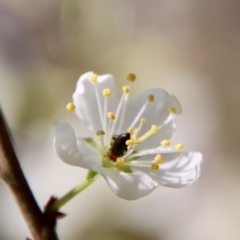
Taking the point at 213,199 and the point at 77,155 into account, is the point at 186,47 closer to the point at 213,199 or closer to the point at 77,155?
the point at 213,199

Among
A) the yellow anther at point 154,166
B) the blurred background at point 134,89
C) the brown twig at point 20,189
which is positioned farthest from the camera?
the blurred background at point 134,89

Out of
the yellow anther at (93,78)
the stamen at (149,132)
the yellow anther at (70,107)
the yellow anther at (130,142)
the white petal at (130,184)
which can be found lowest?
the white petal at (130,184)

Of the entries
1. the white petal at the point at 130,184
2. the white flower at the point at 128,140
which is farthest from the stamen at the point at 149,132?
the white petal at the point at 130,184

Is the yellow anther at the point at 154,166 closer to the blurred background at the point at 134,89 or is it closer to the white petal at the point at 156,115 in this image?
the white petal at the point at 156,115

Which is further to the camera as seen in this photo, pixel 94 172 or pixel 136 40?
pixel 136 40

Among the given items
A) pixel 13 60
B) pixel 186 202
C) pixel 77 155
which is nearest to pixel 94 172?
pixel 77 155

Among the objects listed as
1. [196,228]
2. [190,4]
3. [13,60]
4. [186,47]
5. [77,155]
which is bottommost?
[196,228]

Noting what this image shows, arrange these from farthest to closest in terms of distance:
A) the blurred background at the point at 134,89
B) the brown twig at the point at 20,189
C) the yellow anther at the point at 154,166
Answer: the blurred background at the point at 134,89 < the yellow anther at the point at 154,166 < the brown twig at the point at 20,189
